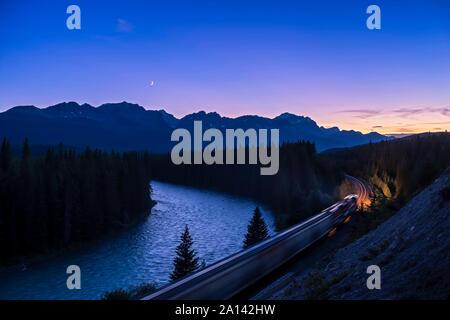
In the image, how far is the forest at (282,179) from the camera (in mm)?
62703

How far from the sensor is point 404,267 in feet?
17.7

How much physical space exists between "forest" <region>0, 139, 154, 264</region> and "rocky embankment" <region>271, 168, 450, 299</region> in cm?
4644

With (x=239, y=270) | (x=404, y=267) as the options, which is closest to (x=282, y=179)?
(x=239, y=270)

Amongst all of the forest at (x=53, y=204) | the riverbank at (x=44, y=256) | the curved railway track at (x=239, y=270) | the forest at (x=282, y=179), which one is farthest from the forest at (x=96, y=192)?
the curved railway track at (x=239, y=270)

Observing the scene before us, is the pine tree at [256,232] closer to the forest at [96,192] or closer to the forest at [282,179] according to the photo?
the forest at [96,192]

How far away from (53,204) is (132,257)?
18.0 meters

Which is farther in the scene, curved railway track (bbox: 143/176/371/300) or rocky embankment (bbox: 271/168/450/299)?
curved railway track (bbox: 143/176/371/300)

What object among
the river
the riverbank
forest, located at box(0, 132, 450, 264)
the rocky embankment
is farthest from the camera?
forest, located at box(0, 132, 450, 264)

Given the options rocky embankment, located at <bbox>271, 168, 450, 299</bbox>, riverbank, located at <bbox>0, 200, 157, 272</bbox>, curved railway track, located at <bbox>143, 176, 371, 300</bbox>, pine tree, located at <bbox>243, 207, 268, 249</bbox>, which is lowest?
riverbank, located at <bbox>0, 200, 157, 272</bbox>

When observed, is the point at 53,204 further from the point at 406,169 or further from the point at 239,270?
the point at 406,169

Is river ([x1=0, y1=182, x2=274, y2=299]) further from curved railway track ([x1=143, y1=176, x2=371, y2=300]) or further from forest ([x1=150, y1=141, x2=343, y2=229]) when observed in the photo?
curved railway track ([x1=143, y1=176, x2=371, y2=300])

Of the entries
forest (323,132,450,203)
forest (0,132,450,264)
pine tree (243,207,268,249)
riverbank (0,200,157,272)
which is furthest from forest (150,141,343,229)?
riverbank (0,200,157,272)

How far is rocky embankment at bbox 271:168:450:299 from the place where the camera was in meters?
4.39
